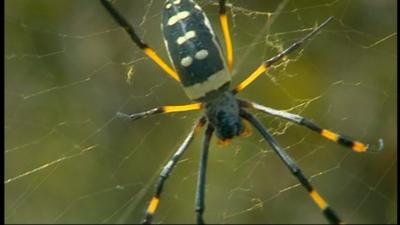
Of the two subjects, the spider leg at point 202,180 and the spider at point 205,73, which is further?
the spider leg at point 202,180

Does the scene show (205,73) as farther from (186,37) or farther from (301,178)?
(301,178)

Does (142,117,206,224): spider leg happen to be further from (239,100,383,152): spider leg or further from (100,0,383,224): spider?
(239,100,383,152): spider leg

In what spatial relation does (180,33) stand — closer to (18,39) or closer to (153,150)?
(153,150)

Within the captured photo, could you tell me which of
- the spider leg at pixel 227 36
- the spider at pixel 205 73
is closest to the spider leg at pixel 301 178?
the spider at pixel 205 73

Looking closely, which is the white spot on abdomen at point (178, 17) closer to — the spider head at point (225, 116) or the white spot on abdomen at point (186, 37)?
the white spot on abdomen at point (186, 37)

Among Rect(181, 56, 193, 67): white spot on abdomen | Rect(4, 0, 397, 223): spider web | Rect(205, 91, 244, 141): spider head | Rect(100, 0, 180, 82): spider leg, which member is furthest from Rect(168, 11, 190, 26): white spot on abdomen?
Rect(4, 0, 397, 223): spider web
